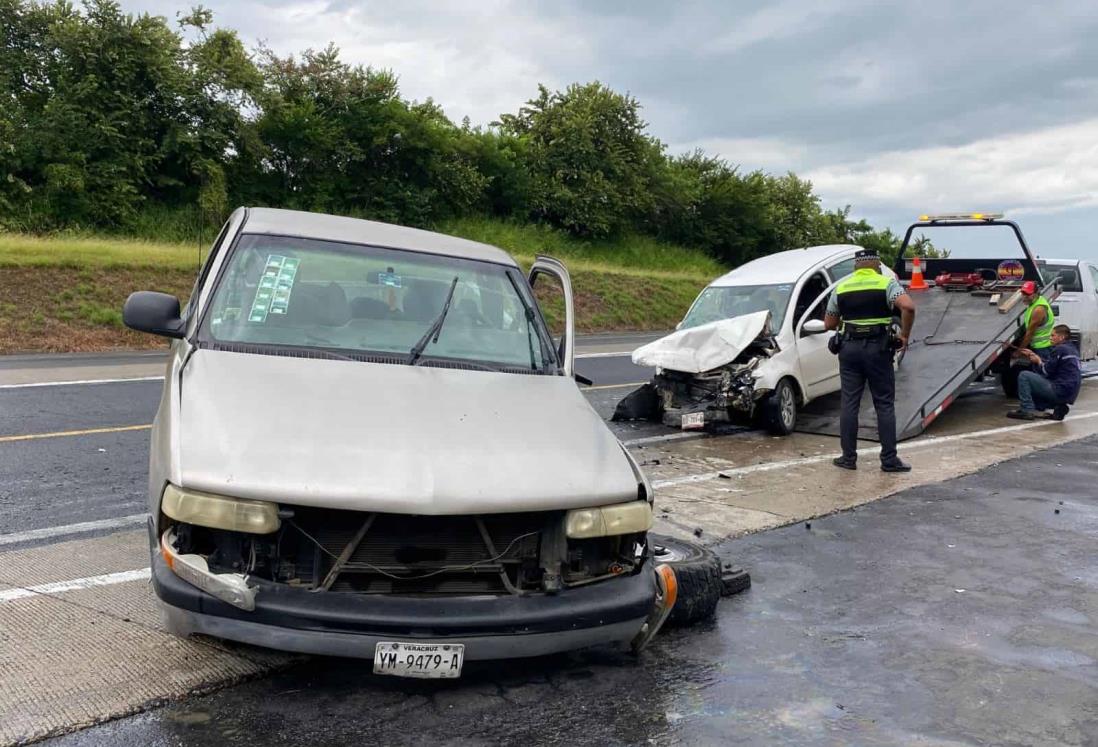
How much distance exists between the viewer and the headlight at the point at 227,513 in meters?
3.28

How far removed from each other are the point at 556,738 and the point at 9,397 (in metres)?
9.54

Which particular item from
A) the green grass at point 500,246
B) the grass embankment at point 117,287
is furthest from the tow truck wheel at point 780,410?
the grass embankment at point 117,287

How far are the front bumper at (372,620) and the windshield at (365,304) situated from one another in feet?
4.96

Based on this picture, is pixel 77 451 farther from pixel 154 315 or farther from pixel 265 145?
pixel 265 145

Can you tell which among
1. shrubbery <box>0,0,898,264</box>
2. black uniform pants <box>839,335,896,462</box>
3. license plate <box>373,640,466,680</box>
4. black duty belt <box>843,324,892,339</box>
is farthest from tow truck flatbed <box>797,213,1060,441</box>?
shrubbery <box>0,0,898,264</box>

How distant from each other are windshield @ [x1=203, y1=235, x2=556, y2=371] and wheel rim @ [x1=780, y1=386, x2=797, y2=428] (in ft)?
19.3

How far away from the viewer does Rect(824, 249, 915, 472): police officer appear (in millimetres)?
8688

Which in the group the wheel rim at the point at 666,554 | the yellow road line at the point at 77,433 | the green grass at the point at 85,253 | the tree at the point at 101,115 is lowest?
the wheel rim at the point at 666,554

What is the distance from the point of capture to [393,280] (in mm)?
5137

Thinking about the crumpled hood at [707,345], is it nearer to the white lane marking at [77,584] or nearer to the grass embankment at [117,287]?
the white lane marking at [77,584]

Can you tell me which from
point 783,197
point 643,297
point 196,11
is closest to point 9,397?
point 643,297

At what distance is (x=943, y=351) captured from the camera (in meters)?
11.9

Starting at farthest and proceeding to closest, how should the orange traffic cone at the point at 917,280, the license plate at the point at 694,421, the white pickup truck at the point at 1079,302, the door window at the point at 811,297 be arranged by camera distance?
the white pickup truck at the point at 1079,302 → the orange traffic cone at the point at 917,280 → the door window at the point at 811,297 → the license plate at the point at 694,421

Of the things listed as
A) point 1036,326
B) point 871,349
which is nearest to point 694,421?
point 871,349
